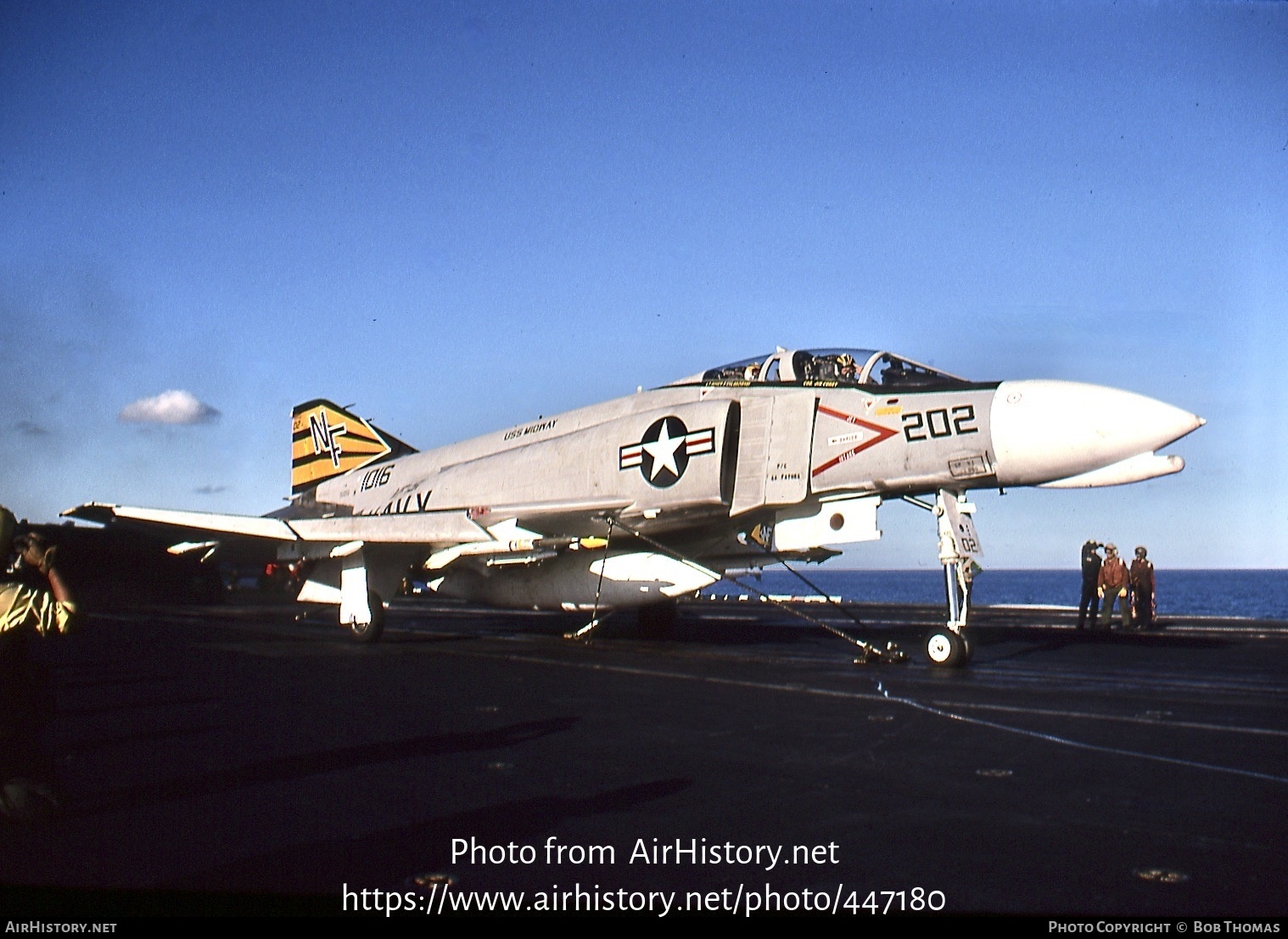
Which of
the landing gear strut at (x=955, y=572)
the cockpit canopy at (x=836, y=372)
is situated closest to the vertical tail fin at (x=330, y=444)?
A: the cockpit canopy at (x=836, y=372)

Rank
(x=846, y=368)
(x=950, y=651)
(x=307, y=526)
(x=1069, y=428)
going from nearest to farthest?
(x=1069, y=428) → (x=950, y=651) → (x=846, y=368) → (x=307, y=526)

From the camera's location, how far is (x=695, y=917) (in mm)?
3057

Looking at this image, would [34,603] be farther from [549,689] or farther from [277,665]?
[277,665]

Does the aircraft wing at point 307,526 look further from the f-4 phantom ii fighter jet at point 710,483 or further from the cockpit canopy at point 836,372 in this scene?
the cockpit canopy at point 836,372

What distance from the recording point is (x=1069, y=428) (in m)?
9.20

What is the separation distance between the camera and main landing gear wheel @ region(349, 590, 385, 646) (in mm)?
14547

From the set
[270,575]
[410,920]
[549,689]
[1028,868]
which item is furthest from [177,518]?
[270,575]

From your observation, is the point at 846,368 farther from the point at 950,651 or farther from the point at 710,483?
the point at 950,651

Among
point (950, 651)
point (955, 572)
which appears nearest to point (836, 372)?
point (955, 572)

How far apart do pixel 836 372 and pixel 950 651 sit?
11.7 feet

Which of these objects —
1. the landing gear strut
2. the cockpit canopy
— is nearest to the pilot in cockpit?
the cockpit canopy

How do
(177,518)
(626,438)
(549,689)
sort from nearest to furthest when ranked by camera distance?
(549,689) → (626,438) → (177,518)

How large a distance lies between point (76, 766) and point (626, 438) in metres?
8.55

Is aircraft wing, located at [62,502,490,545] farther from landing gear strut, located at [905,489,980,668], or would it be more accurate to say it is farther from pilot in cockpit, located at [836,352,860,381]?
landing gear strut, located at [905,489,980,668]
